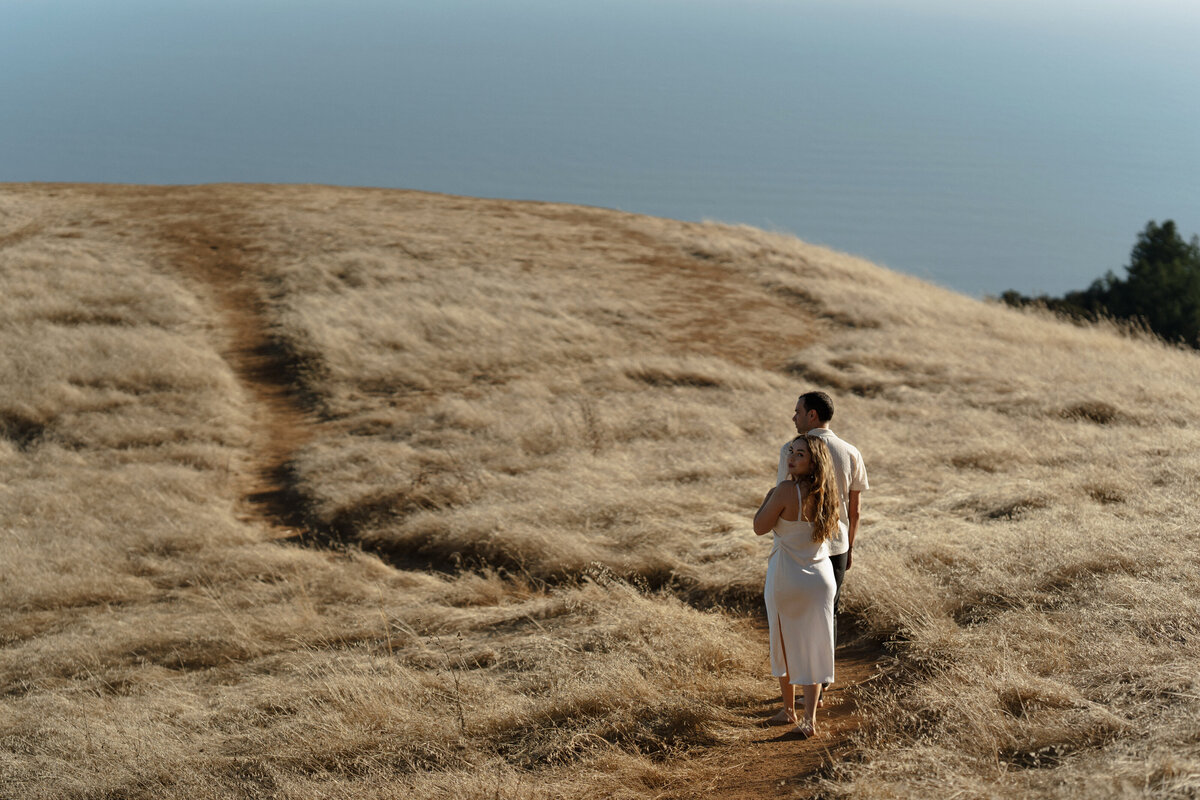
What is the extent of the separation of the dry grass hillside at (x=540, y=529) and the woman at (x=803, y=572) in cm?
35

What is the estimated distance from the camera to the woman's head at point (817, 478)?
165 inches

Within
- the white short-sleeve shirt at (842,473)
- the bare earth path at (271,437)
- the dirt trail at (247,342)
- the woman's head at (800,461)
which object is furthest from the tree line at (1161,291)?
the woman's head at (800,461)

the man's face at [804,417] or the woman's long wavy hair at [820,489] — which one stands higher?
the man's face at [804,417]

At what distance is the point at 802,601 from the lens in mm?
4375

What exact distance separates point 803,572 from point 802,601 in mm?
152

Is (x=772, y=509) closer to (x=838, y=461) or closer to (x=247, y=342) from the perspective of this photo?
(x=838, y=461)

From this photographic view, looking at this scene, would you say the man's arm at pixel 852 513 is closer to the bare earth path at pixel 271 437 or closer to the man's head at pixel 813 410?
the man's head at pixel 813 410

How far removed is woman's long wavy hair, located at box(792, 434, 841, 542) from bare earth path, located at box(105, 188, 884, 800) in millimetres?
1022

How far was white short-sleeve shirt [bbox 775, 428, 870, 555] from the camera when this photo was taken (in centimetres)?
445

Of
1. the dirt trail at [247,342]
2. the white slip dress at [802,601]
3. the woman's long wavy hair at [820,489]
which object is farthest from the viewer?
the dirt trail at [247,342]

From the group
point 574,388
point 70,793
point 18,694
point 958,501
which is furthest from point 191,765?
point 574,388

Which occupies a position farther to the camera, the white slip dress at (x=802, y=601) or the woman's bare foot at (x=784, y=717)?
the woman's bare foot at (x=784, y=717)

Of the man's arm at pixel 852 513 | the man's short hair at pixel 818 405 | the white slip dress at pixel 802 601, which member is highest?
the man's short hair at pixel 818 405

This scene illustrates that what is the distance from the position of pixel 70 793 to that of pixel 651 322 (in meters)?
12.7
